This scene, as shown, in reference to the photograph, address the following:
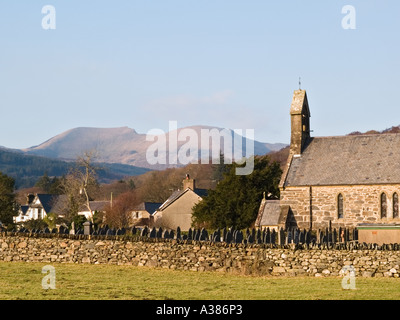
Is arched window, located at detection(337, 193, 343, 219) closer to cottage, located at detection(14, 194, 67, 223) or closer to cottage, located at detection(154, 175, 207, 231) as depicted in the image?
cottage, located at detection(154, 175, 207, 231)

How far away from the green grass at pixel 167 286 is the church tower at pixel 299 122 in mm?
27930

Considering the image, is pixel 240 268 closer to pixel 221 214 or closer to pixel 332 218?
pixel 332 218

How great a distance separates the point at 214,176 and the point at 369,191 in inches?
3042

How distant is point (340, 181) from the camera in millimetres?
49312

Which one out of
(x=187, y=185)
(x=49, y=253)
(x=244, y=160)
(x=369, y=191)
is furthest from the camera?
(x=187, y=185)

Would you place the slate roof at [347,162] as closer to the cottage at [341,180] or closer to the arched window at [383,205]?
the cottage at [341,180]

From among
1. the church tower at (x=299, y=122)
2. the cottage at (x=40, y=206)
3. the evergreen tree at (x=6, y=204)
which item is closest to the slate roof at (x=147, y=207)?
the cottage at (x=40, y=206)

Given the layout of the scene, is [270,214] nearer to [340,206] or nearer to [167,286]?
[340,206]

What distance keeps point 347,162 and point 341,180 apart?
1.72m

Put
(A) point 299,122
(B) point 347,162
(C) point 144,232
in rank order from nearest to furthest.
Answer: (C) point 144,232, (B) point 347,162, (A) point 299,122

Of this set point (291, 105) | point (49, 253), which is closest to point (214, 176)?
point (291, 105)

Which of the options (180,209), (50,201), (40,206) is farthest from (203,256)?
(50,201)

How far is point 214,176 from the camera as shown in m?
125

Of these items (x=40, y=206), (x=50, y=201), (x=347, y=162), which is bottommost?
(x=40, y=206)
